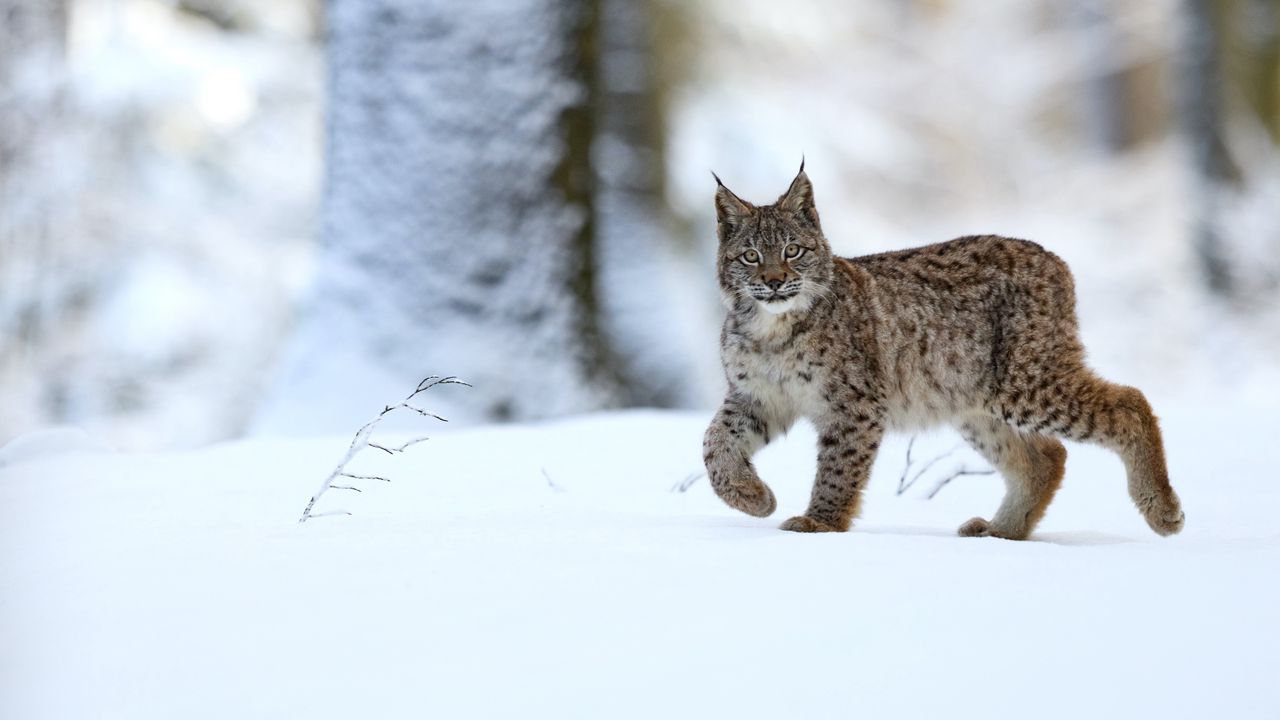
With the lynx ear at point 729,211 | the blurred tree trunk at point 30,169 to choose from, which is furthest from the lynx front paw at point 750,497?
the blurred tree trunk at point 30,169

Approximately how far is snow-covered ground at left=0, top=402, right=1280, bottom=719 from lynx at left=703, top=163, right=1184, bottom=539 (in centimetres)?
47

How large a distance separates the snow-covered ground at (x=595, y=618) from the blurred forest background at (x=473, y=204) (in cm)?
280

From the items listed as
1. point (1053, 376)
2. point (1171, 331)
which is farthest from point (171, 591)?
point (1171, 331)

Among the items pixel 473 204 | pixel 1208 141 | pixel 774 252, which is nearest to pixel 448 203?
pixel 473 204

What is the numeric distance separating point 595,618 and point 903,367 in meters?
1.85

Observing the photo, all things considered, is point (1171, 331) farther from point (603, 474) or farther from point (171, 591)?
point (171, 591)

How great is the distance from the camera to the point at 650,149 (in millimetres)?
12055

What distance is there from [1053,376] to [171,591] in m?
2.47

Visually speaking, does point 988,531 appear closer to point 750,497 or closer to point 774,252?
point 750,497

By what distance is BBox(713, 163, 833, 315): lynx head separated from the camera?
12.8 ft

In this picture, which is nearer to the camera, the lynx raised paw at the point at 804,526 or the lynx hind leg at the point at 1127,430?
the lynx raised paw at the point at 804,526

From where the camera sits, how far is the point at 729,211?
4090mm

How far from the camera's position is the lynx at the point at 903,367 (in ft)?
12.7

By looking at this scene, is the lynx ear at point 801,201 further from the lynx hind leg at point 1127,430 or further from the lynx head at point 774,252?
the lynx hind leg at point 1127,430
